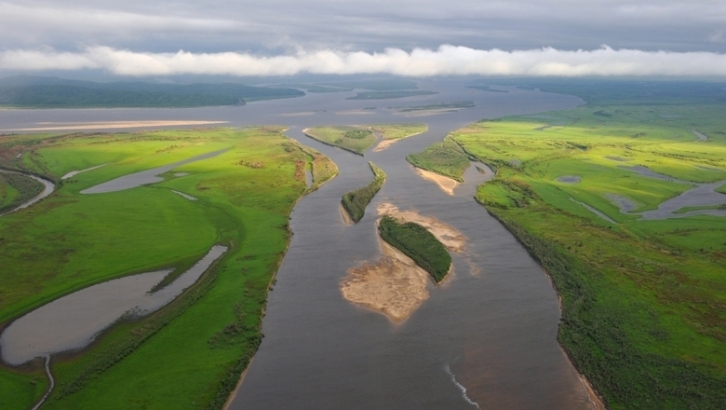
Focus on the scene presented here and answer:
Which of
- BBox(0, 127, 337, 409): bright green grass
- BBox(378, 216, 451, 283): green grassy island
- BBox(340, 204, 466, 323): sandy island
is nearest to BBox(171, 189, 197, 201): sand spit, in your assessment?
BBox(0, 127, 337, 409): bright green grass

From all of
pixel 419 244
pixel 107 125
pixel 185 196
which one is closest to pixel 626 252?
pixel 419 244

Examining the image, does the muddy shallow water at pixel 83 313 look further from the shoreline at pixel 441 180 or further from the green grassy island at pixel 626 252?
the shoreline at pixel 441 180

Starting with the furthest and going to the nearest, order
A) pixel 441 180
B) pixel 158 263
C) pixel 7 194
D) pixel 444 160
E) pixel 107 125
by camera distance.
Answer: pixel 107 125 → pixel 444 160 → pixel 441 180 → pixel 7 194 → pixel 158 263

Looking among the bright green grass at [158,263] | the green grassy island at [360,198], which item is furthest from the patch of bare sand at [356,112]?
the green grassy island at [360,198]

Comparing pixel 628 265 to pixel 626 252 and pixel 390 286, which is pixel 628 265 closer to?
pixel 626 252

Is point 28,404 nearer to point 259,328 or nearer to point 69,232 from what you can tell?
point 259,328

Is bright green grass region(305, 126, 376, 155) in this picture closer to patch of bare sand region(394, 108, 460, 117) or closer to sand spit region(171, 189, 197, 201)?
sand spit region(171, 189, 197, 201)
